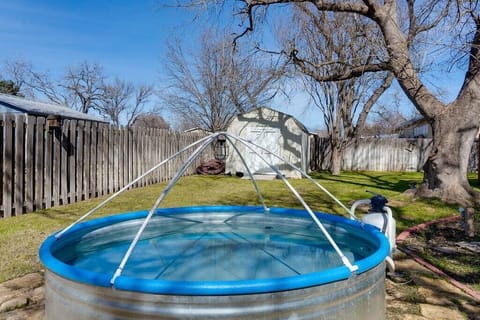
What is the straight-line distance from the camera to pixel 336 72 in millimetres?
13219

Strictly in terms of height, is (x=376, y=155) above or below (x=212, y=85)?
below

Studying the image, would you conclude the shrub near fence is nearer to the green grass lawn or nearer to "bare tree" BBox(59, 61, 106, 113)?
the green grass lawn

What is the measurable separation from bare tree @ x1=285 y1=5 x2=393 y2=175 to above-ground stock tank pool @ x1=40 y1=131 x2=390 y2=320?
866cm

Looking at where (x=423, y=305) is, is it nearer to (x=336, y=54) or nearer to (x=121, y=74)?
(x=336, y=54)

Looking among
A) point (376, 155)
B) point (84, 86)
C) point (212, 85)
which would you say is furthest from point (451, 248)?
point (84, 86)

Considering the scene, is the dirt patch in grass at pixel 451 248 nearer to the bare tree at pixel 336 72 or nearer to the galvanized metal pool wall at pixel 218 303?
the galvanized metal pool wall at pixel 218 303

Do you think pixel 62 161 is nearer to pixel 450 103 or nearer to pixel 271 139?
pixel 450 103

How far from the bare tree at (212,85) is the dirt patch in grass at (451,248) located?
15.8m

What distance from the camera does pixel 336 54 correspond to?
1352 cm

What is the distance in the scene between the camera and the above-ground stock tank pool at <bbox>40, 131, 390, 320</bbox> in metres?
1.78

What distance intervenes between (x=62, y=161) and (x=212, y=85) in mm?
15147

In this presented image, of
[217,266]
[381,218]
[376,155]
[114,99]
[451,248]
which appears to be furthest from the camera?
[114,99]

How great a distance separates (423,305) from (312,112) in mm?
14564

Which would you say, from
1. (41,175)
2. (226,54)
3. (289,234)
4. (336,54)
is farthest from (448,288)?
(226,54)
